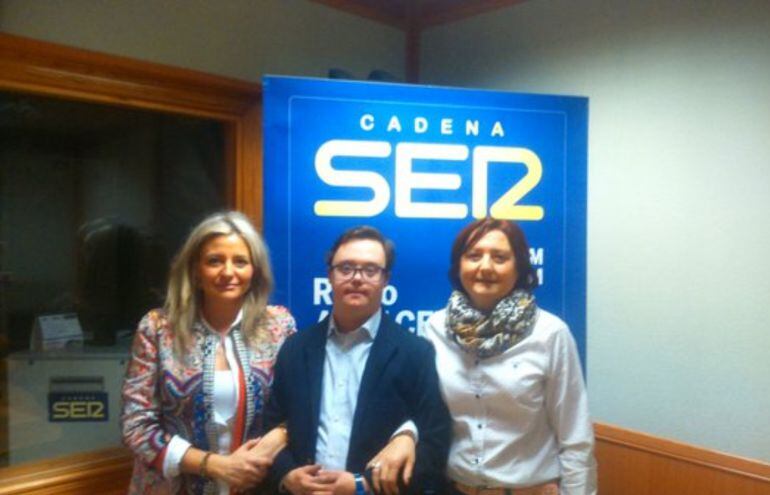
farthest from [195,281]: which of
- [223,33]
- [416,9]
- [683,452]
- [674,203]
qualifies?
[416,9]

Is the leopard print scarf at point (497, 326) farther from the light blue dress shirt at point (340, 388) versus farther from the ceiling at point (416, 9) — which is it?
the ceiling at point (416, 9)

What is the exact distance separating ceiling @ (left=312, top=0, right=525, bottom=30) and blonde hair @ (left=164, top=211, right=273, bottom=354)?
5.32 feet

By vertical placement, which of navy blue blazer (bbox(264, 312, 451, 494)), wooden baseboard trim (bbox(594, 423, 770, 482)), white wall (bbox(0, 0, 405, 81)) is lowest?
wooden baseboard trim (bbox(594, 423, 770, 482))

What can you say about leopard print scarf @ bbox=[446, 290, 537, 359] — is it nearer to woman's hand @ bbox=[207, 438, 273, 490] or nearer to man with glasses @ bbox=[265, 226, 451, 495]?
man with glasses @ bbox=[265, 226, 451, 495]

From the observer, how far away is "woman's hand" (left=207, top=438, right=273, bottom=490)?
1.50 meters

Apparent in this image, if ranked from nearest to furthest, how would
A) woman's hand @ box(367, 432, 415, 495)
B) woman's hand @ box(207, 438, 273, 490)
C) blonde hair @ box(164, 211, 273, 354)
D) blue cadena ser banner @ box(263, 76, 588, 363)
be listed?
1. woman's hand @ box(367, 432, 415, 495)
2. woman's hand @ box(207, 438, 273, 490)
3. blonde hair @ box(164, 211, 273, 354)
4. blue cadena ser banner @ box(263, 76, 588, 363)

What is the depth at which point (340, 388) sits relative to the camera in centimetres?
149

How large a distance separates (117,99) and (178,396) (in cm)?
126

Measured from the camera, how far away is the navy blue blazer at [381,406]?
145cm

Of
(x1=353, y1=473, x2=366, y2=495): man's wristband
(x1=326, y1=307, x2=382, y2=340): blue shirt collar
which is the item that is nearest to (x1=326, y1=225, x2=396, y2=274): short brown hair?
(x1=326, y1=307, x2=382, y2=340): blue shirt collar

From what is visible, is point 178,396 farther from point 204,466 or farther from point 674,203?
point 674,203

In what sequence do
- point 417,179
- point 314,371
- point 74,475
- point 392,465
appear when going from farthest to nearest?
1. point 74,475
2. point 417,179
3. point 314,371
4. point 392,465

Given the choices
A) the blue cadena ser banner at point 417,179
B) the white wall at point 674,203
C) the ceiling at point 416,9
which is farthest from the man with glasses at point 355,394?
the ceiling at point 416,9

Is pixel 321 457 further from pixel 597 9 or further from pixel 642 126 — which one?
Result: pixel 597 9
